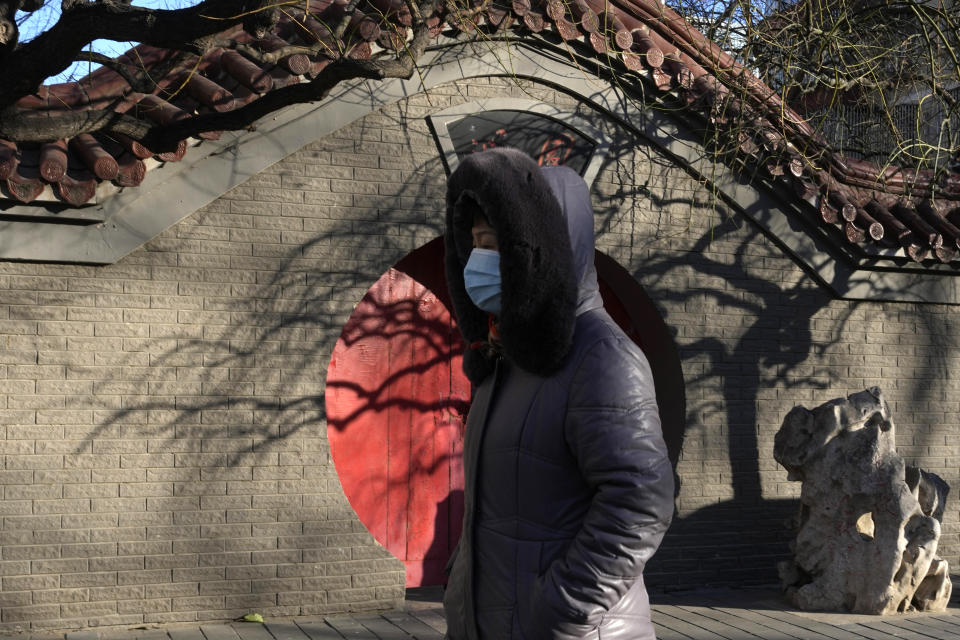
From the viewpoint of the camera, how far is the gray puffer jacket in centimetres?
246

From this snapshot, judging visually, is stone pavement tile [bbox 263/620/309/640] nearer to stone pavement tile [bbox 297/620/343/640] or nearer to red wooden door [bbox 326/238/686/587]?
stone pavement tile [bbox 297/620/343/640]

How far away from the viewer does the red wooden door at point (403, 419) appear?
7141 mm

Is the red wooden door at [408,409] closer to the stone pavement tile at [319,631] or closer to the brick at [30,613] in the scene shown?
the stone pavement tile at [319,631]

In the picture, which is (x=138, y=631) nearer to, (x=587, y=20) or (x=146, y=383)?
Result: (x=146, y=383)

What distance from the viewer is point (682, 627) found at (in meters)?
6.39

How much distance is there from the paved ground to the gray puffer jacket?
134 inches

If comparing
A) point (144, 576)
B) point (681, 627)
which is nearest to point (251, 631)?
point (144, 576)

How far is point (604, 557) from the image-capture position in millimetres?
2436

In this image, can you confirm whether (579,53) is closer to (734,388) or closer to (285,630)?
(734,388)

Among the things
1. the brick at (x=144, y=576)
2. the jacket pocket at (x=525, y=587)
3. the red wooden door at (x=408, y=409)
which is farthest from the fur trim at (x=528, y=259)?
the red wooden door at (x=408, y=409)

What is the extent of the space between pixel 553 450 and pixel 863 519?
16.6 ft

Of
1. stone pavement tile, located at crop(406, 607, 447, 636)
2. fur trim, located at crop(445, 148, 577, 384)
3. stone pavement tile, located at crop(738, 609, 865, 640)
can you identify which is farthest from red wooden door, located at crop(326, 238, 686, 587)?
fur trim, located at crop(445, 148, 577, 384)

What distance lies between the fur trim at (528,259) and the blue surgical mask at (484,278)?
9cm

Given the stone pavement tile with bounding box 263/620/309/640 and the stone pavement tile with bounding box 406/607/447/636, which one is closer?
the stone pavement tile with bounding box 263/620/309/640
